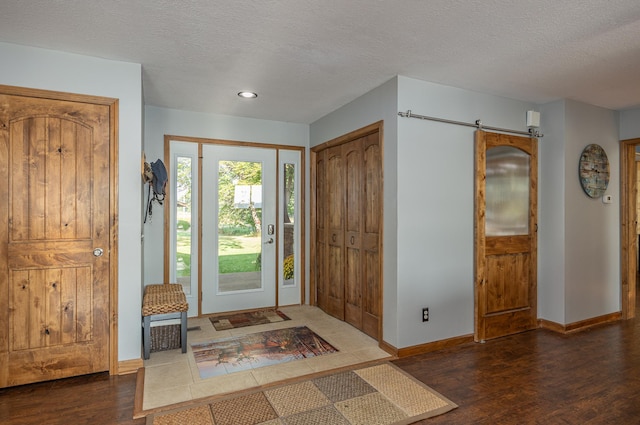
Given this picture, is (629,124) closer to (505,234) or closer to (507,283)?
(505,234)

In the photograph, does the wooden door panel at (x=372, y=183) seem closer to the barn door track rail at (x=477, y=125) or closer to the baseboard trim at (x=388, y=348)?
the barn door track rail at (x=477, y=125)

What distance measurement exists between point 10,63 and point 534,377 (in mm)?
4520

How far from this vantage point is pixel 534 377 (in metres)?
2.81

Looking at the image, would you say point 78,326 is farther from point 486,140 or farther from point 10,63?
point 486,140

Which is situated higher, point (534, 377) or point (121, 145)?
point (121, 145)

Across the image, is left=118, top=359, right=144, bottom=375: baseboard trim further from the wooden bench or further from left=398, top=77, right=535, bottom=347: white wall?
left=398, top=77, right=535, bottom=347: white wall

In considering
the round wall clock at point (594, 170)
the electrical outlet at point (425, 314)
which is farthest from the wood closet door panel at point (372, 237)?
the round wall clock at point (594, 170)

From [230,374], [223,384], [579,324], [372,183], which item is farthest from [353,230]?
[579,324]

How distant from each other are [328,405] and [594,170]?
3898 millimetres

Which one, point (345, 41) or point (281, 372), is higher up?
point (345, 41)

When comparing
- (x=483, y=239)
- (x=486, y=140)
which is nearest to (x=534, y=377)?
(x=483, y=239)

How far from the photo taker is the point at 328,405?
7.85ft

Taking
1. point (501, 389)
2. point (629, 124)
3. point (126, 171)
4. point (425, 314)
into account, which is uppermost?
point (629, 124)

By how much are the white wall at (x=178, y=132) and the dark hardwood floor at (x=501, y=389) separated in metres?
1.51
